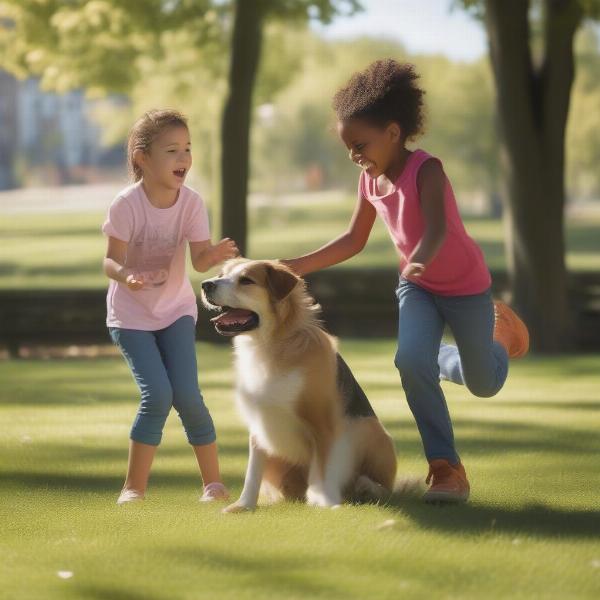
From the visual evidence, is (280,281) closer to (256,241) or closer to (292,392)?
(292,392)

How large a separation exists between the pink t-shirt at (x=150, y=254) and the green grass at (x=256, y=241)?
25.4 m

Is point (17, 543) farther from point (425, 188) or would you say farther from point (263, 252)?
point (263, 252)

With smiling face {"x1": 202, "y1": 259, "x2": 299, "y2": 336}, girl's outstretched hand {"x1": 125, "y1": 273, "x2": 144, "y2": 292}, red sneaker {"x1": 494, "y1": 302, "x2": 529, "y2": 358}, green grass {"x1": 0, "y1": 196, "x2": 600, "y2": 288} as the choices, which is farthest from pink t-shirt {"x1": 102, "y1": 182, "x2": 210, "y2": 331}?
green grass {"x1": 0, "y1": 196, "x2": 600, "y2": 288}

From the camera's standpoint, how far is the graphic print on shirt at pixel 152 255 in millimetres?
6566

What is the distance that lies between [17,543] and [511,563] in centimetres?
219

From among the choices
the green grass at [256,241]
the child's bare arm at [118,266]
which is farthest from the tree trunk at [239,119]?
the green grass at [256,241]

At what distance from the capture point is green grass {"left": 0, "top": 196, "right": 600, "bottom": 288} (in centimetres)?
4269

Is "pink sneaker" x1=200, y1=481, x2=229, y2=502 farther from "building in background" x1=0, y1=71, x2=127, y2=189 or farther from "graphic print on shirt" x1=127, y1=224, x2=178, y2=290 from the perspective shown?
"building in background" x1=0, y1=71, x2=127, y2=189

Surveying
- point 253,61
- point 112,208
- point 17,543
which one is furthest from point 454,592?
point 253,61

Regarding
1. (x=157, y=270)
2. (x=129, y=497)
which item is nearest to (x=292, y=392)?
(x=157, y=270)

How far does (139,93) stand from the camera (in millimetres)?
43250

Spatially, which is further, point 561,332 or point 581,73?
point 581,73

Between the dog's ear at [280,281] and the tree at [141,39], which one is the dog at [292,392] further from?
the tree at [141,39]

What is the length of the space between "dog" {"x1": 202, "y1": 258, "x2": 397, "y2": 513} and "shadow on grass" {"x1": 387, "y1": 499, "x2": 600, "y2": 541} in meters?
0.31
